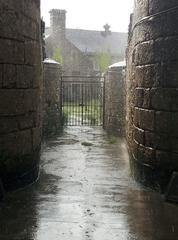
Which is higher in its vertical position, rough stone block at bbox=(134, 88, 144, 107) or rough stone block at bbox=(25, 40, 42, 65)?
rough stone block at bbox=(25, 40, 42, 65)

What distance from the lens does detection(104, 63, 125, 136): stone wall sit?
1303 cm

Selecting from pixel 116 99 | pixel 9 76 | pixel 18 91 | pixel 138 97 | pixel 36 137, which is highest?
pixel 9 76

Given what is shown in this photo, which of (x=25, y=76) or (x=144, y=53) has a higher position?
(x=144, y=53)

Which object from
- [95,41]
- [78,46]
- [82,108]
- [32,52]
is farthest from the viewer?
[95,41]

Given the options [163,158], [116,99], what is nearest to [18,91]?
[163,158]

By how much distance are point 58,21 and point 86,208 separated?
3686 centimetres

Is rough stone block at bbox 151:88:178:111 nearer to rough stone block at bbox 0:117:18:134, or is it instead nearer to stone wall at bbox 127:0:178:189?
stone wall at bbox 127:0:178:189

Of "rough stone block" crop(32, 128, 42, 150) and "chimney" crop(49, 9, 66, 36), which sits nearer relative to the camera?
"rough stone block" crop(32, 128, 42, 150)

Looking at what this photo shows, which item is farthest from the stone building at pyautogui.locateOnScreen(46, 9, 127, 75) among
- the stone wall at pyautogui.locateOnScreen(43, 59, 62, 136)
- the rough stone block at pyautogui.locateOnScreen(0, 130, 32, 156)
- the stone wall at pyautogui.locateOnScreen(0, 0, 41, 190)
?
the rough stone block at pyautogui.locateOnScreen(0, 130, 32, 156)

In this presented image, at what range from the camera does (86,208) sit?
205 inches

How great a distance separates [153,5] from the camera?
235 inches

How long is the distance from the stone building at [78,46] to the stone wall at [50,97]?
1080 inches

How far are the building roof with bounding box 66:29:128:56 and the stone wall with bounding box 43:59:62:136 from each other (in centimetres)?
3071

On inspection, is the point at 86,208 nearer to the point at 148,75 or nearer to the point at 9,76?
the point at 9,76
